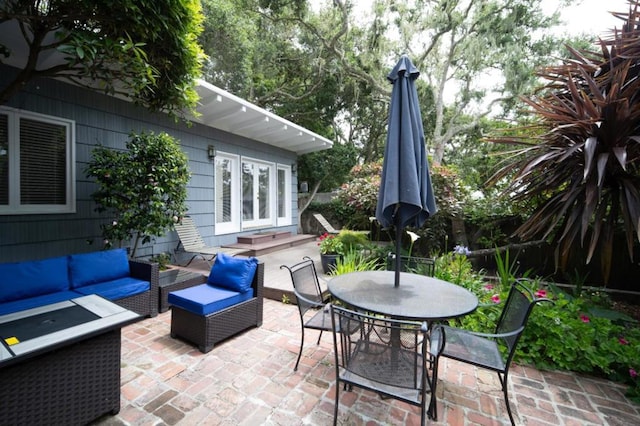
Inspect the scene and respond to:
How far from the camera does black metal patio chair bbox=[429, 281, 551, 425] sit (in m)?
1.82

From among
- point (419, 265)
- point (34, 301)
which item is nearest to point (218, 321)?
point (34, 301)

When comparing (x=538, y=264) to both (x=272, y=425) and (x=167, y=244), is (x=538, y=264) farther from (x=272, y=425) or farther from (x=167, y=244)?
(x=167, y=244)

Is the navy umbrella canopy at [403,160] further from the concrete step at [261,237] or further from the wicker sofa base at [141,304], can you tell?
the concrete step at [261,237]

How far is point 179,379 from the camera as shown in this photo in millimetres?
2326

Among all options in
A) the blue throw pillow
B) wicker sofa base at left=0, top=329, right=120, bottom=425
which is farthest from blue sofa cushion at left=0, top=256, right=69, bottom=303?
wicker sofa base at left=0, top=329, right=120, bottom=425

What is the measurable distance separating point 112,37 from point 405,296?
3384mm

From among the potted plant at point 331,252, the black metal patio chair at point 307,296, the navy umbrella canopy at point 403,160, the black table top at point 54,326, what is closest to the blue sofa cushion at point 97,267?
the black table top at point 54,326

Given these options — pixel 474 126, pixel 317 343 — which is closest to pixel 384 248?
pixel 317 343

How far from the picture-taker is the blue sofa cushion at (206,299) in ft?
9.05

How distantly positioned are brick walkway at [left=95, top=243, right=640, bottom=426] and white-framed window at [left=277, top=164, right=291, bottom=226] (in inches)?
237

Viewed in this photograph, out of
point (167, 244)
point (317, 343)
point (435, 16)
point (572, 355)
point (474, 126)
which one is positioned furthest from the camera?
point (474, 126)

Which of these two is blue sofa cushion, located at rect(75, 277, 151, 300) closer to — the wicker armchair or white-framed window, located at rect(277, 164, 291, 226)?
the wicker armchair

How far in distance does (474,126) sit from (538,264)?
32.4 feet

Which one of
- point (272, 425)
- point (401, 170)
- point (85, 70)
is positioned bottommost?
point (272, 425)
